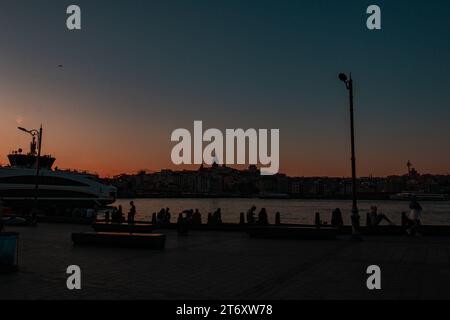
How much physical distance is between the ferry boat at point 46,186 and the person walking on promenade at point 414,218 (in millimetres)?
58761

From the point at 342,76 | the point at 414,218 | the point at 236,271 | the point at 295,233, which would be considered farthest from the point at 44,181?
the point at 236,271

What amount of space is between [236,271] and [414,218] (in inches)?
486

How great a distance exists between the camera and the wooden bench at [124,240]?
54.4 ft

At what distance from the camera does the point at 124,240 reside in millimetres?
16891

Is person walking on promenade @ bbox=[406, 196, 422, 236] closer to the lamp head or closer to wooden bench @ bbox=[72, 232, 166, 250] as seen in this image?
the lamp head

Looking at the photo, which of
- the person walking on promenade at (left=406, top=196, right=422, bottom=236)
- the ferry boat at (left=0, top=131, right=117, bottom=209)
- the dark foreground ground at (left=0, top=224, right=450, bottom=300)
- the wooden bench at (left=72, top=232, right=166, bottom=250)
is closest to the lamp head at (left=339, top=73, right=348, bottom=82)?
the person walking on promenade at (left=406, top=196, right=422, bottom=236)

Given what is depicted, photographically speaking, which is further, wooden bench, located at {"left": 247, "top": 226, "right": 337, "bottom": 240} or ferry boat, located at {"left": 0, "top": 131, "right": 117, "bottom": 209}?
ferry boat, located at {"left": 0, "top": 131, "right": 117, "bottom": 209}

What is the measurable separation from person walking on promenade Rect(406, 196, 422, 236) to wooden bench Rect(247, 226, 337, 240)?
373 centimetres

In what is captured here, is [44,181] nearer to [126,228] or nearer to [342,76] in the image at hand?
[126,228]

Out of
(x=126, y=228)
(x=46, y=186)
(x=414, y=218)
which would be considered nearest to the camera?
(x=414, y=218)

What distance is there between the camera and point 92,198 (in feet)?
260

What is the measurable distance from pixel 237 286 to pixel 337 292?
2.09 meters

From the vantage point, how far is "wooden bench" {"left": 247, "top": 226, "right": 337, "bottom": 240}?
65.8ft
